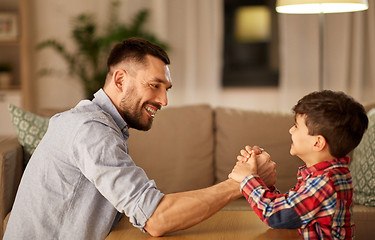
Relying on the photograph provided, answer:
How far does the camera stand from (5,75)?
471 centimetres

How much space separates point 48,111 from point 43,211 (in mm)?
1569

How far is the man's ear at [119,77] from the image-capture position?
5.56 feet

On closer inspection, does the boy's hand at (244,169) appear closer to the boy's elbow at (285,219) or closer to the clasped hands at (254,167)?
the clasped hands at (254,167)

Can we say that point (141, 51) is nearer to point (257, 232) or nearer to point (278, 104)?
point (257, 232)

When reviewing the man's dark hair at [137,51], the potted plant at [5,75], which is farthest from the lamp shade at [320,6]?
the potted plant at [5,75]

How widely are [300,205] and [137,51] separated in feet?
2.48

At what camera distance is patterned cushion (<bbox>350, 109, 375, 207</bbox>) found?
7.89 ft

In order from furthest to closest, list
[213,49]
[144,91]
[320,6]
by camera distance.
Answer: [213,49] < [320,6] < [144,91]

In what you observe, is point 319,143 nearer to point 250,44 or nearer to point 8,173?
point 8,173

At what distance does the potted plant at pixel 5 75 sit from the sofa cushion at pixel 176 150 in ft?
7.64

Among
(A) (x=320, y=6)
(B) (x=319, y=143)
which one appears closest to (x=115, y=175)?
(B) (x=319, y=143)

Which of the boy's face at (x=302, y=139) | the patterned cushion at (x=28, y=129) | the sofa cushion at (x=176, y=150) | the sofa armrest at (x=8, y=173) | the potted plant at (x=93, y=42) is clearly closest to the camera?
the boy's face at (x=302, y=139)

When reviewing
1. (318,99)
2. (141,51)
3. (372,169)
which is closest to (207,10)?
(372,169)

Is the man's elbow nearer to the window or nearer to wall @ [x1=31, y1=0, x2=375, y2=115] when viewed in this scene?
wall @ [x1=31, y1=0, x2=375, y2=115]
